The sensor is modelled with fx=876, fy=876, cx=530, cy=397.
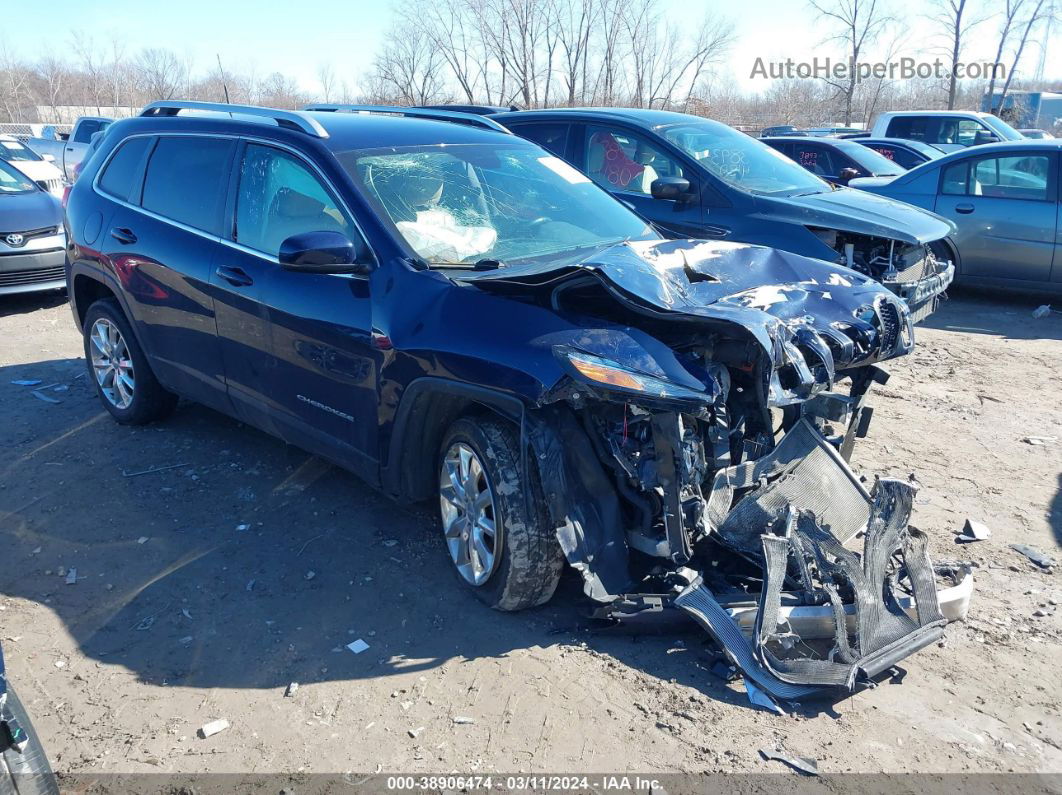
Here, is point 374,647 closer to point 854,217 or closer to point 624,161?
point 854,217

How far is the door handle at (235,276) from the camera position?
14.4 ft

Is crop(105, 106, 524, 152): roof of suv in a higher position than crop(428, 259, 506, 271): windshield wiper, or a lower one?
higher

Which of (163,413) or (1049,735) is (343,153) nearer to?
(163,413)

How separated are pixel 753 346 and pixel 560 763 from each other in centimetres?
166

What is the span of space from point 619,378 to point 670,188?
428 cm

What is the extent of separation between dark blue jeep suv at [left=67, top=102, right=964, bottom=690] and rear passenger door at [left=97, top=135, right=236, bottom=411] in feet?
0.09

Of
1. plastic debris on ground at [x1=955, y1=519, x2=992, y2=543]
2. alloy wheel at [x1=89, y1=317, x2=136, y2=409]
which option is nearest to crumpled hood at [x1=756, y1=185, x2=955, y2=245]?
plastic debris on ground at [x1=955, y1=519, x2=992, y2=543]

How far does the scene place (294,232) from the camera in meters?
4.24

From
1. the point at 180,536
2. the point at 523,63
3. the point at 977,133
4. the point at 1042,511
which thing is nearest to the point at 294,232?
the point at 180,536

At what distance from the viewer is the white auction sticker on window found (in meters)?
4.93

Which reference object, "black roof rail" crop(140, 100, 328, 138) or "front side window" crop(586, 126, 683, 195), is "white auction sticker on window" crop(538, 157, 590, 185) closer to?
"black roof rail" crop(140, 100, 328, 138)

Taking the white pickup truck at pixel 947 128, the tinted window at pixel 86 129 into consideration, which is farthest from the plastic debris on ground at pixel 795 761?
the tinted window at pixel 86 129

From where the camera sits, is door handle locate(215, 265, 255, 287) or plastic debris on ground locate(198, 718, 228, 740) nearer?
plastic debris on ground locate(198, 718, 228, 740)

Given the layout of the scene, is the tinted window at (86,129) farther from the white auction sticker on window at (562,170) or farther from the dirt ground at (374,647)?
the white auction sticker on window at (562,170)
